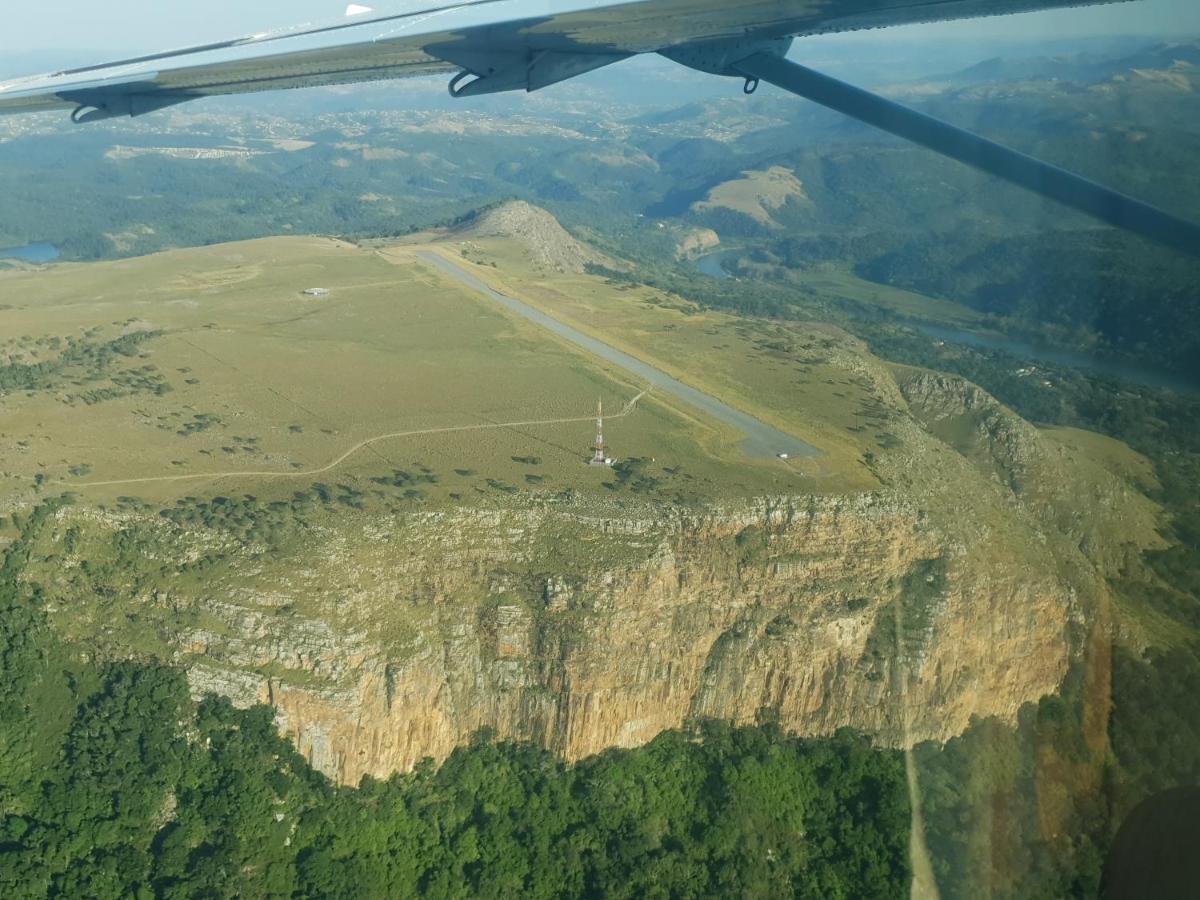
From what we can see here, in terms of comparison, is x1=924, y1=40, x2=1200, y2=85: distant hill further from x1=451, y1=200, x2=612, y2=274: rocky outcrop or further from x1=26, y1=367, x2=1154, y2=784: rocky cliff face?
x1=451, y1=200, x2=612, y2=274: rocky outcrop

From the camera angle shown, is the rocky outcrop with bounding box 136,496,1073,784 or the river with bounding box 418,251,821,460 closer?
the rocky outcrop with bounding box 136,496,1073,784

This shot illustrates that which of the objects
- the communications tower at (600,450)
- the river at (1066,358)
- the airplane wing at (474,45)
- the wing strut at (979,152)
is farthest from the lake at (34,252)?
the wing strut at (979,152)

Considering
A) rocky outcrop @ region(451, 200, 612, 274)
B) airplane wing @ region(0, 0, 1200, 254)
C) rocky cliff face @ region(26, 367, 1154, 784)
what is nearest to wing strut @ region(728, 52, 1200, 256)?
airplane wing @ region(0, 0, 1200, 254)

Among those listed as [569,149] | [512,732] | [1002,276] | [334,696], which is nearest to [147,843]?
[334,696]

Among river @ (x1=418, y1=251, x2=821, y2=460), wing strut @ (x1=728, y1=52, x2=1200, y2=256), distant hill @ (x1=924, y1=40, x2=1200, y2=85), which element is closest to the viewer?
wing strut @ (x1=728, y1=52, x2=1200, y2=256)

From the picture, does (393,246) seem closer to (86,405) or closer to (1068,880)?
(86,405)

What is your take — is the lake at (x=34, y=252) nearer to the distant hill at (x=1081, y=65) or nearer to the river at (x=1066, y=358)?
the river at (x=1066, y=358)

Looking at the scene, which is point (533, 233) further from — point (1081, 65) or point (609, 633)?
point (1081, 65)
